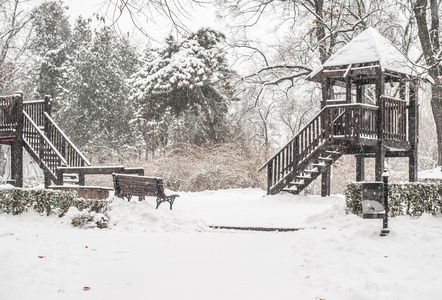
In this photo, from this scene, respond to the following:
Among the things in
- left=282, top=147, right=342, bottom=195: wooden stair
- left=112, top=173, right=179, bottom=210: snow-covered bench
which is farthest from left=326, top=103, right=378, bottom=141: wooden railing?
left=112, top=173, right=179, bottom=210: snow-covered bench

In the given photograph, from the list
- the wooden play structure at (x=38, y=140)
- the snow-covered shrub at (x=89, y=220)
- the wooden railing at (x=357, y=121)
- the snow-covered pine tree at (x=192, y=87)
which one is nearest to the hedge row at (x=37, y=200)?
the snow-covered shrub at (x=89, y=220)

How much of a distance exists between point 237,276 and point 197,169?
14361 mm

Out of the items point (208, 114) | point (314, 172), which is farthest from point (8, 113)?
point (208, 114)

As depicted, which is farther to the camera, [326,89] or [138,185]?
[326,89]

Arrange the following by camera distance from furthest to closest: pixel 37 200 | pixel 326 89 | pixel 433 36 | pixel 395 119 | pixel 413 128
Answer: pixel 433 36 → pixel 326 89 → pixel 413 128 → pixel 395 119 → pixel 37 200

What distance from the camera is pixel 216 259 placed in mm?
6668

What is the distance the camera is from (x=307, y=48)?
68.4ft

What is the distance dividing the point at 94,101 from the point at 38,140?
1800 cm

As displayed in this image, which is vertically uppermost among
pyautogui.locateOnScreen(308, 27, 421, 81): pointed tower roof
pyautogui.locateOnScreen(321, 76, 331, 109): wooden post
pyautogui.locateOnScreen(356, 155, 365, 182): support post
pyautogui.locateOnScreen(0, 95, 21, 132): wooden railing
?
pyautogui.locateOnScreen(308, 27, 421, 81): pointed tower roof

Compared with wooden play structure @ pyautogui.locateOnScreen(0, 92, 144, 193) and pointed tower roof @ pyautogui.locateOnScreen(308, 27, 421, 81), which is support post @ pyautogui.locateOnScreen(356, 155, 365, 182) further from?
wooden play structure @ pyautogui.locateOnScreen(0, 92, 144, 193)

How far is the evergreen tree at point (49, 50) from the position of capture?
3675cm

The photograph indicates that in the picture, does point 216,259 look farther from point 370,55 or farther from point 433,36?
point 433,36

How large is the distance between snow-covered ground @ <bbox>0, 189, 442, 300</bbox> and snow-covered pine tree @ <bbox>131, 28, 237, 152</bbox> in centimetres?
1620

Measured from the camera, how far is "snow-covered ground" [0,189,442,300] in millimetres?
5047
